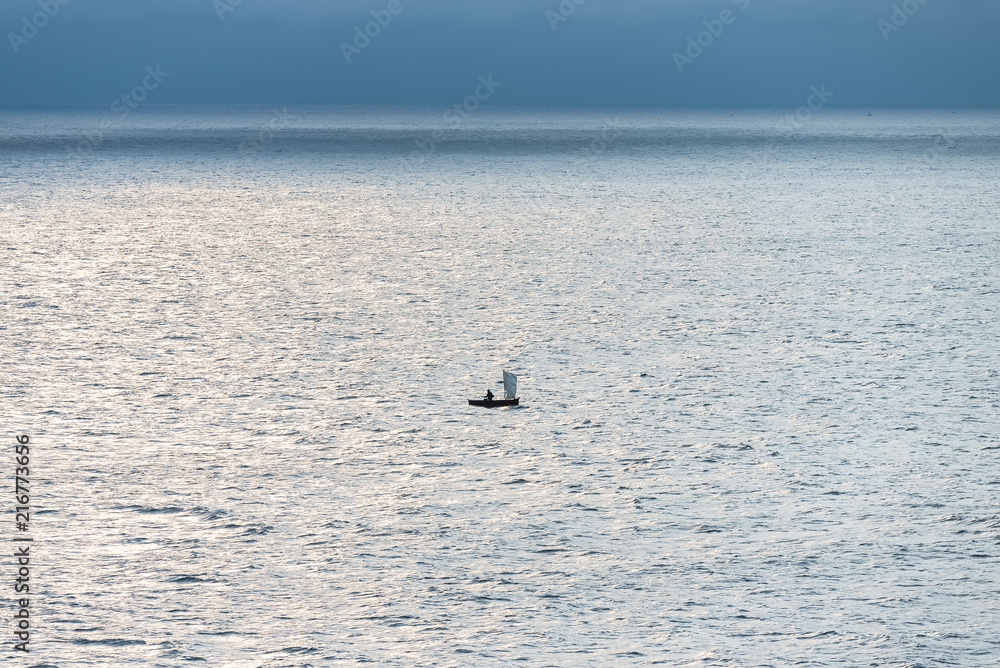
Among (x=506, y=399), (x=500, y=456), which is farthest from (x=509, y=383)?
(x=500, y=456)

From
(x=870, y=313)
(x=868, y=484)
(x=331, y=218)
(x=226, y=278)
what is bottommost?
(x=868, y=484)

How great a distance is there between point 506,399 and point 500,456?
1792mm

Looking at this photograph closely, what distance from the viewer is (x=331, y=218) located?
124 ft

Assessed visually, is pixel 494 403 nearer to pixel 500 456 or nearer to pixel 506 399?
pixel 506 399

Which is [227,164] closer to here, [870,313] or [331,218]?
[331,218]

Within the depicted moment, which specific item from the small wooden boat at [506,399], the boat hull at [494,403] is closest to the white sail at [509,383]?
the small wooden boat at [506,399]

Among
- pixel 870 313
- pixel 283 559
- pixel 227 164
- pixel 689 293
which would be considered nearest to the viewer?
pixel 283 559

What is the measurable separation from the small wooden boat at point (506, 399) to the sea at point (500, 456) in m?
0.11

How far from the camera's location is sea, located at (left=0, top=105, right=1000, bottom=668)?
830 cm

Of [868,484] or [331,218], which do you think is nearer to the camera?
[868,484]

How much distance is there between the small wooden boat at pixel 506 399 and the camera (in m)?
14.0

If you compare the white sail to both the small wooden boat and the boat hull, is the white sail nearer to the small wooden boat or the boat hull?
the small wooden boat

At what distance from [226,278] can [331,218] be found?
536 inches

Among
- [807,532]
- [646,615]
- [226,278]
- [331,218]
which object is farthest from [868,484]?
[331,218]
